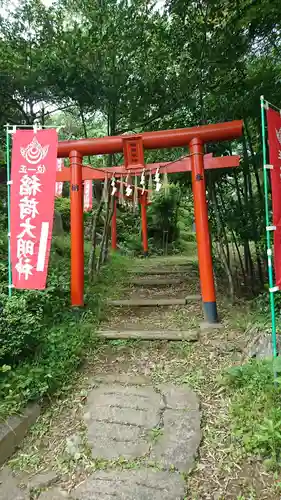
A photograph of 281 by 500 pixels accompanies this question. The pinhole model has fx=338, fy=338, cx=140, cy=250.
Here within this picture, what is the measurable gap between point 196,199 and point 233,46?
2.61 metres

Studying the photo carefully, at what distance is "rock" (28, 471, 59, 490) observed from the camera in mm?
2494

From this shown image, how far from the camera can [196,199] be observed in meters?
5.01

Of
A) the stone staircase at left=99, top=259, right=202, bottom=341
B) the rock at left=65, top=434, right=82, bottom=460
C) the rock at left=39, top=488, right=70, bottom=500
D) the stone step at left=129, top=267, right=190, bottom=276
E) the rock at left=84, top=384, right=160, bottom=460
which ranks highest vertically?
the stone step at left=129, top=267, right=190, bottom=276

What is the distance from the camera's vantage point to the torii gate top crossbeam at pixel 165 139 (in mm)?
4821

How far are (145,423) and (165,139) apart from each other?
12.6 ft

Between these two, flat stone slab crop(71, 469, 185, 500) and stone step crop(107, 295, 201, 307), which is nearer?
flat stone slab crop(71, 469, 185, 500)

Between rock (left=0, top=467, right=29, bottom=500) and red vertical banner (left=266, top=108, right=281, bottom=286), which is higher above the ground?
red vertical banner (left=266, top=108, right=281, bottom=286)

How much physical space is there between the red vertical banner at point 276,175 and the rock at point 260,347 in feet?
2.15

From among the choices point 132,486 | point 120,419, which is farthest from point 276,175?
point 132,486

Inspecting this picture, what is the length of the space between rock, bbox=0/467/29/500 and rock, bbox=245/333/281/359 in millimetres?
2440

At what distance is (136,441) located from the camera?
2.86 m

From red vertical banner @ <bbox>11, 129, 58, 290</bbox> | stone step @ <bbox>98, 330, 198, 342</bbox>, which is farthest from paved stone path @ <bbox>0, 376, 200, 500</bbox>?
red vertical banner @ <bbox>11, 129, 58, 290</bbox>

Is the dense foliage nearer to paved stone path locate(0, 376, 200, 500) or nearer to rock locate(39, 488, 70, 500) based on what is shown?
paved stone path locate(0, 376, 200, 500)

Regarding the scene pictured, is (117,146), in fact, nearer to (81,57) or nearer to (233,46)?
(81,57)
